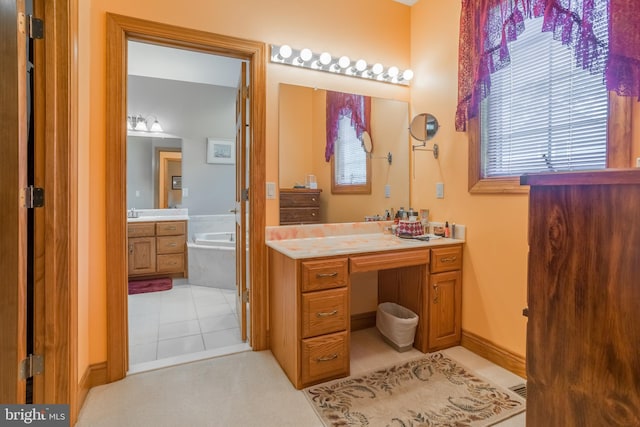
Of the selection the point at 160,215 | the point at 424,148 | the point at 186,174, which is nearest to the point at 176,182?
the point at 186,174

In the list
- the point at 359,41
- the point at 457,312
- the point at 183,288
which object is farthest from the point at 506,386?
the point at 183,288

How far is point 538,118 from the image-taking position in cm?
194

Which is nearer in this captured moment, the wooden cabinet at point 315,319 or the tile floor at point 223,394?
the tile floor at point 223,394

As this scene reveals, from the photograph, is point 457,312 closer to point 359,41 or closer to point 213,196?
point 359,41

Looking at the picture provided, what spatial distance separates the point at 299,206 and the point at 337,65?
116cm

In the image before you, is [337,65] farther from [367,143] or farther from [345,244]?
[345,244]

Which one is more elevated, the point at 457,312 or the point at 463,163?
the point at 463,163

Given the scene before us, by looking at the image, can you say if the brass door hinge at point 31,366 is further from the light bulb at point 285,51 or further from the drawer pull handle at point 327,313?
the light bulb at point 285,51

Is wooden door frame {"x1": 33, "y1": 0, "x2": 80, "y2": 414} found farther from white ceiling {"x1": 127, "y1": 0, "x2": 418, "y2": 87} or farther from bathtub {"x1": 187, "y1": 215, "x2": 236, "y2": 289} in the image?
bathtub {"x1": 187, "y1": 215, "x2": 236, "y2": 289}

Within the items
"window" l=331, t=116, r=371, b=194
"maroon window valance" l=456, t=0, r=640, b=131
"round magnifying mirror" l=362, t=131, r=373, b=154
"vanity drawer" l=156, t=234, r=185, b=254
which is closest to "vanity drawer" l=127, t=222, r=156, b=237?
"vanity drawer" l=156, t=234, r=185, b=254

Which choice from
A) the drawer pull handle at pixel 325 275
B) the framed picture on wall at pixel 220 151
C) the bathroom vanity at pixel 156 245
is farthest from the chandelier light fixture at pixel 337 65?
the bathroom vanity at pixel 156 245

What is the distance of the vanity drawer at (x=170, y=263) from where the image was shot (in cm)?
418

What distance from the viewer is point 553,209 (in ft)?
2.74

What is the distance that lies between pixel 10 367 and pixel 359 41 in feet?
9.57
